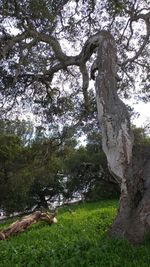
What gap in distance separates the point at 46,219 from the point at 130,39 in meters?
6.57

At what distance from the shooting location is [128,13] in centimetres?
1218

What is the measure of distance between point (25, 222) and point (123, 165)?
21.3 feet

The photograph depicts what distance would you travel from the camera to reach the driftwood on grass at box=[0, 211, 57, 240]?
13.3 meters

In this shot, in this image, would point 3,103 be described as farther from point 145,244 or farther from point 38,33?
point 145,244

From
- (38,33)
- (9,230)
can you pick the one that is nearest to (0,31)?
(38,33)

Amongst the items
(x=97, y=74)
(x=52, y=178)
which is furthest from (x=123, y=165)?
(x=52, y=178)

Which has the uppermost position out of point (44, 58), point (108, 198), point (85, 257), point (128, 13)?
point (128, 13)

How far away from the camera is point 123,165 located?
8727mm

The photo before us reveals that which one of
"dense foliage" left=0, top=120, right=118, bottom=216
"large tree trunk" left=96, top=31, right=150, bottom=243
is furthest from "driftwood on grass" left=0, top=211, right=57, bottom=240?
"large tree trunk" left=96, top=31, right=150, bottom=243

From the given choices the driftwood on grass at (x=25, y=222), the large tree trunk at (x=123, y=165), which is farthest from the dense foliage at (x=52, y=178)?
the large tree trunk at (x=123, y=165)

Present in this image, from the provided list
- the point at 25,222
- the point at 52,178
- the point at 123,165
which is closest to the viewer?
the point at 123,165

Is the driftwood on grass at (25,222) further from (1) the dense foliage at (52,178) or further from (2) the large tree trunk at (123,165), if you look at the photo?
(2) the large tree trunk at (123,165)

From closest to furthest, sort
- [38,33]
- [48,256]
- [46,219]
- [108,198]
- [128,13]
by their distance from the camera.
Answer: [48,256] → [38,33] → [128,13] → [46,219] → [108,198]

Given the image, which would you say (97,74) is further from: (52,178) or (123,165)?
(52,178)
